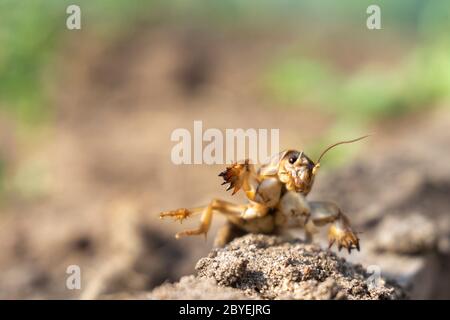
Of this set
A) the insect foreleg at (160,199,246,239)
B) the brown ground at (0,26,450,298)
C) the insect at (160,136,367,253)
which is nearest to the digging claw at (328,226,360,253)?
the insect at (160,136,367,253)

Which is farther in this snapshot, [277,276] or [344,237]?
[344,237]

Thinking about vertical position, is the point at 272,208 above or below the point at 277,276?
above

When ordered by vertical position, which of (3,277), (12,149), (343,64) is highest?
(343,64)

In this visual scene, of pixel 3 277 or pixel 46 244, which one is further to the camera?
pixel 46 244

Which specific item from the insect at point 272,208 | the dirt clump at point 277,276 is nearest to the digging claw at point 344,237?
the insect at point 272,208

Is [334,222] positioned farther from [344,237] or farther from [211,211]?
[211,211]

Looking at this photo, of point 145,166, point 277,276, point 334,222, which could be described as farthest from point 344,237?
point 145,166
